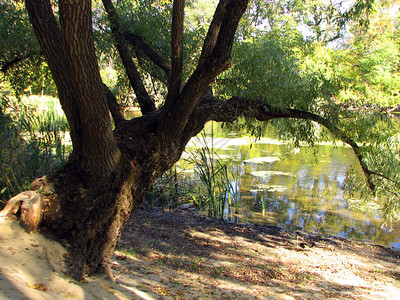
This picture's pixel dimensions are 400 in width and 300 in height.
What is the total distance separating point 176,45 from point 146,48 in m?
1.90

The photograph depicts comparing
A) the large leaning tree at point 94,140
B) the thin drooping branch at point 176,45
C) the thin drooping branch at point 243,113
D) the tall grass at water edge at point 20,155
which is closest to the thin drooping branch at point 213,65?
the large leaning tree at point 94,140

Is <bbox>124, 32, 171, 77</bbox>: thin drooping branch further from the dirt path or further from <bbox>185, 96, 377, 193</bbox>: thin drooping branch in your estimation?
the dirt path

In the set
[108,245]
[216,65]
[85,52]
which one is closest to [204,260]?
[108,245]

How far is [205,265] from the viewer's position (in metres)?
4.37

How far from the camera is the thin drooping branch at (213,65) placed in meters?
3.35

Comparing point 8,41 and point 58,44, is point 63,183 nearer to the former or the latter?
point 58,44

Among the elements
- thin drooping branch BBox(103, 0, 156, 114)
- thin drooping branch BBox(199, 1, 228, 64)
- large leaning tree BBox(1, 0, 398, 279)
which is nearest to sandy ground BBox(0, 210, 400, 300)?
large leaning tree BBox(1, 0, 398, 279)

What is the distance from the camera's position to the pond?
278 inches

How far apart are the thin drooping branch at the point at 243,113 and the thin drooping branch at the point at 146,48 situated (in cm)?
108

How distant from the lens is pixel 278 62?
5.48 metres

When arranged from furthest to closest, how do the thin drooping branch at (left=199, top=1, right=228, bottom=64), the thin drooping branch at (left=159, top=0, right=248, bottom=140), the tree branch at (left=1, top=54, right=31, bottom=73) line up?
1. the tree branch at (left=1, top=54, right=31, bottom=73)
2. the thin drooping branch at (left=199, top=1, right=228, bottom=64)
3. the thin drooping branch at (left=159, top=0, right=248, bottom=140)

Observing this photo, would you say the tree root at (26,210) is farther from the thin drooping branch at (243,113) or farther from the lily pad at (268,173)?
the lily pad at (268,173)

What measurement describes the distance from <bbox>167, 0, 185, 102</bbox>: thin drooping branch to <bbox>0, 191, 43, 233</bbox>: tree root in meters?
1.71

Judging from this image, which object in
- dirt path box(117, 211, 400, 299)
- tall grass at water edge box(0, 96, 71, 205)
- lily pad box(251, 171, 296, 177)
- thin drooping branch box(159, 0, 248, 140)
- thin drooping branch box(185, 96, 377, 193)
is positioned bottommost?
dirt path box(117, 211, 400, 299)
